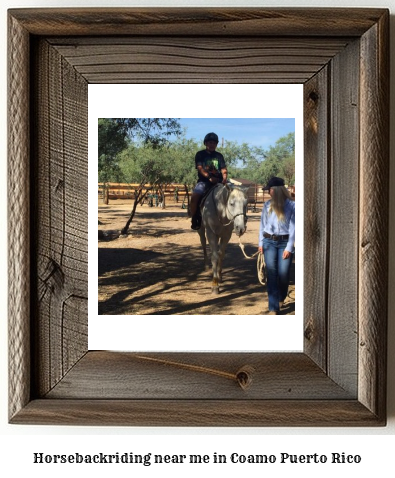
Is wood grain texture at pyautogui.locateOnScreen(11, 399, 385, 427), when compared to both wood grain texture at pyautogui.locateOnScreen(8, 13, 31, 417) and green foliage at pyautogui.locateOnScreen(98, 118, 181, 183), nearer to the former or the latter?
wood grain texture at pyautogui.locateOnScreen(8, 13, 31, 417)

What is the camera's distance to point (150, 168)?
635 mm

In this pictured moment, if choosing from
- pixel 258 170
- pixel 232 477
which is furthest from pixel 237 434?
pixel 258 170

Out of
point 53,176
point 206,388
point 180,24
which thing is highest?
point 180,24

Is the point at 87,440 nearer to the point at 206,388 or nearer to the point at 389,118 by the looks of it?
the point at 206,388

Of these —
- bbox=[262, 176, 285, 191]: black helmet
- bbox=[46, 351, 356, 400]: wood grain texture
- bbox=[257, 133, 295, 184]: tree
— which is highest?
bbox=[257, 133, 295, 184]: tree

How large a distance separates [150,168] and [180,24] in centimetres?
15

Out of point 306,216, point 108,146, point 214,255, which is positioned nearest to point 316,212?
point 306,216

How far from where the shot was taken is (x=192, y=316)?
2.09 ft

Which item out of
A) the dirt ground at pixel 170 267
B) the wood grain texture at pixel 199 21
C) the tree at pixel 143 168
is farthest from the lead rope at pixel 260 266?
the wood grain texture at pixel 199 21

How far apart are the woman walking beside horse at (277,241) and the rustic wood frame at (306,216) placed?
2 cm

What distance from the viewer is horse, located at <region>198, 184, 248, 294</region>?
0.63m

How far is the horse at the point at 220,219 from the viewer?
63 cm

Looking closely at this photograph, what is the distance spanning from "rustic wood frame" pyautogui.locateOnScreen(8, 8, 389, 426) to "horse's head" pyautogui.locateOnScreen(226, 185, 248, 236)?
7cm

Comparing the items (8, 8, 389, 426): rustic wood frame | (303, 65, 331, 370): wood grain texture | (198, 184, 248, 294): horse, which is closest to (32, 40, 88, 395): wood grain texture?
(8, 8, 389, 426): rustic wood frame
